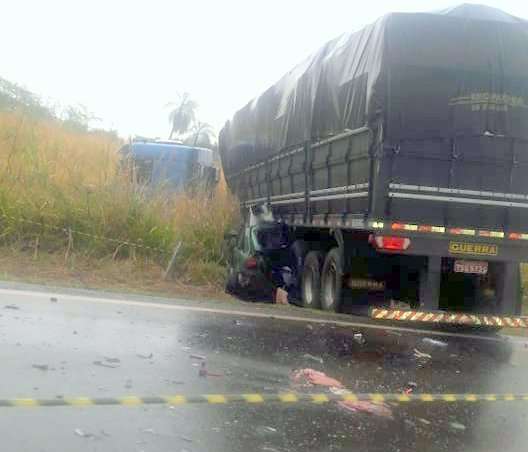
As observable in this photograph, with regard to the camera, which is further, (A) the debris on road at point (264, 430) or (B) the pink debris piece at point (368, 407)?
(B) the pink debris piece at point (368, 407)

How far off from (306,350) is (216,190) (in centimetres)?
912

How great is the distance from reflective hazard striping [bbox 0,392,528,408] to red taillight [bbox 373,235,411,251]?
251cm

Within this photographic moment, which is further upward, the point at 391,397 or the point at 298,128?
the point at 298,128

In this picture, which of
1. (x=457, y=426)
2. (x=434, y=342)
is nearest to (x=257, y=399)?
(x=457, y=426)

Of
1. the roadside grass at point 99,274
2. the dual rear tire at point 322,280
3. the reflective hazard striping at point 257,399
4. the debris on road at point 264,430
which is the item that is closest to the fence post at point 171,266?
the roadside grass at point 99,274

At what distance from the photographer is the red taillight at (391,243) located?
27.6ft

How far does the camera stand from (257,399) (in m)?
5.21

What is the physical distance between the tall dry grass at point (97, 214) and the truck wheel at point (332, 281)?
2698 mm

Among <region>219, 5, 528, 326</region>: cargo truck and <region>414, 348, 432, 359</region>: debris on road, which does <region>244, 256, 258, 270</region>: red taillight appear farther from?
<region>414, 348, 432, 359</region>: debris on road

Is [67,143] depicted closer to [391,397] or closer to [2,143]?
[2,143]

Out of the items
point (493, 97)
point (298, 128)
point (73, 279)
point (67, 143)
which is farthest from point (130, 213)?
point (493, 97)

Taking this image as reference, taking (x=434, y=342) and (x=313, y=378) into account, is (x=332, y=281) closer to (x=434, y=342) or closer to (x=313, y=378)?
(x=434, y=342)

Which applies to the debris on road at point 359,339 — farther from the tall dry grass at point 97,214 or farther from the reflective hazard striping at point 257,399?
the tall dry grass at point 97,214

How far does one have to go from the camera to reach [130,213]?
41.7ft
